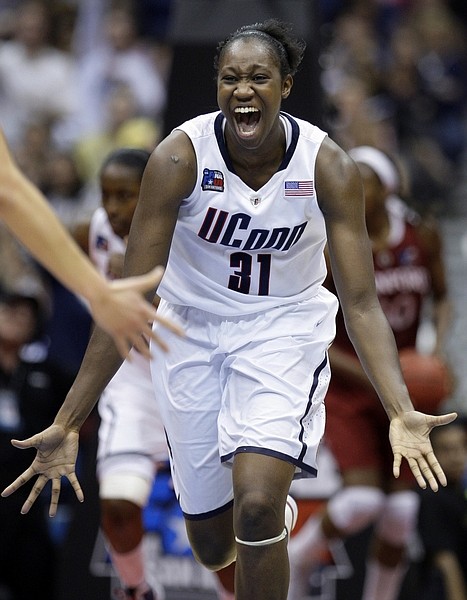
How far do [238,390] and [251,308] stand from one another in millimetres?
332

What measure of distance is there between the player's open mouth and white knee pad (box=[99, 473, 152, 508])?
2.29 meters

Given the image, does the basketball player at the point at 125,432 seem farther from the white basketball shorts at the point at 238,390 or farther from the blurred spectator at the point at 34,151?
the blurred spectator at the point at 34,151

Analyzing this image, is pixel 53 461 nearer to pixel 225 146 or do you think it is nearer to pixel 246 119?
pixel 225 146

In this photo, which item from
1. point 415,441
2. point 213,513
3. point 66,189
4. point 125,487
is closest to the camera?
point 415,441

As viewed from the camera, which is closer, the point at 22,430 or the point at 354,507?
the point at 354,507

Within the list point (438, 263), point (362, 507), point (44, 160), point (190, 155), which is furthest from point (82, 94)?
point (190, 155)

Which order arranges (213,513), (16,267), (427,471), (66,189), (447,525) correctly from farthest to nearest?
(66,189)
(16,267)
(447,525)
(213,513)
(427,471)

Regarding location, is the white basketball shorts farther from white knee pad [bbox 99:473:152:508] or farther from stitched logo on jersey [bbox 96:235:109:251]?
stitched logo on jersey [bbox 96:235:109:251]

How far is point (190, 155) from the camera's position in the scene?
209 inches

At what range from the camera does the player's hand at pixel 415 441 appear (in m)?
4.94

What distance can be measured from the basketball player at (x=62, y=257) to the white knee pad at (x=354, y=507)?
4025 mm

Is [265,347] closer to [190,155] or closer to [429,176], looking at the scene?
[190,155]

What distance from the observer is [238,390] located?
534cm

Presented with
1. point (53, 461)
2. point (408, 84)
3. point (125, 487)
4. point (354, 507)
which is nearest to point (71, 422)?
point (53, 461)
